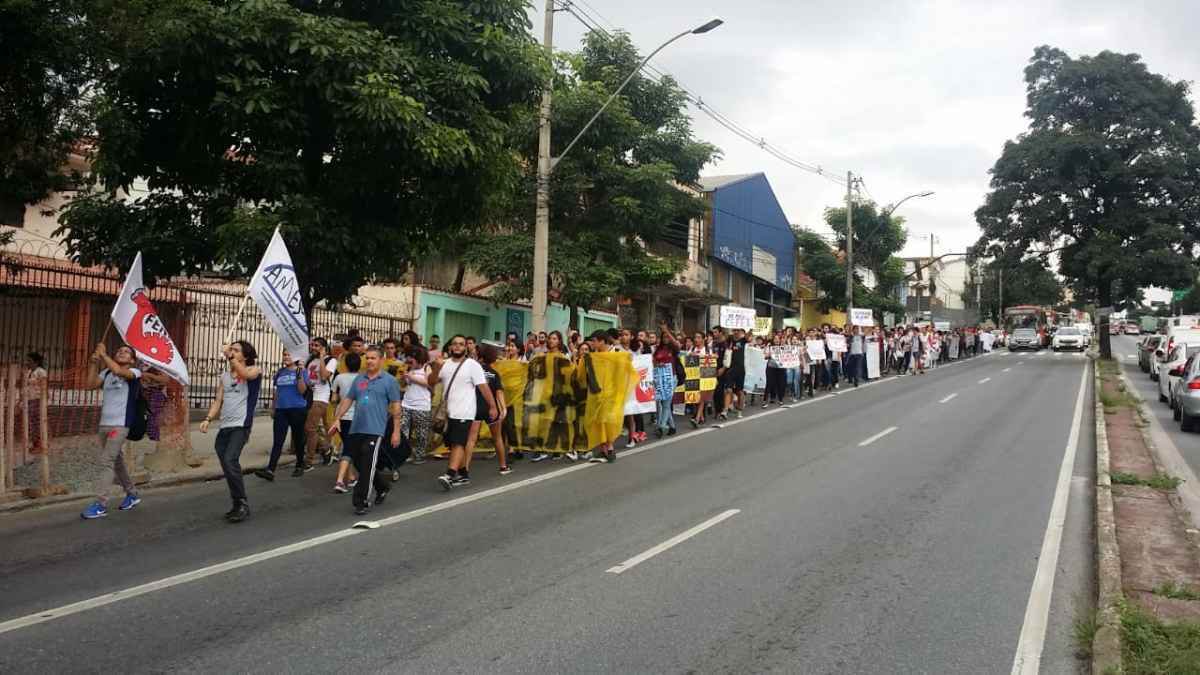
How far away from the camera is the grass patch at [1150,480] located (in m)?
10.4

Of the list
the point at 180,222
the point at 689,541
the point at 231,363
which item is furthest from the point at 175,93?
the point at 689,541

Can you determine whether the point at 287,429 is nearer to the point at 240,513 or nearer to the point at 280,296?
the point at 280,296

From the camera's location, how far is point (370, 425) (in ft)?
29.6

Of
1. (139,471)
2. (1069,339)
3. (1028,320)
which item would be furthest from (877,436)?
(1028,320)

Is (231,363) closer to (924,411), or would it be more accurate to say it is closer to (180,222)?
(180,222)

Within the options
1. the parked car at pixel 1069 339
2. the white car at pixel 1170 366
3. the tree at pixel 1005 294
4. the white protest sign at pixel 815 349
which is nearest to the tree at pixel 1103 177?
the parked car at pixel 1069 339

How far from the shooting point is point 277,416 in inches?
450

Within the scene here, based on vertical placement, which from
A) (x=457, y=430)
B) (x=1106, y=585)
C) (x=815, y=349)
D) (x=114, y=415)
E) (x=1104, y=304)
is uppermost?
(x=1104, y=304)

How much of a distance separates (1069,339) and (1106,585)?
4995 cm

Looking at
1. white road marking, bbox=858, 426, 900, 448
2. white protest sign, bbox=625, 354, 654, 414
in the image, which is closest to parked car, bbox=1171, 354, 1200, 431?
white road marking, bbox=858, 426, 900, 448

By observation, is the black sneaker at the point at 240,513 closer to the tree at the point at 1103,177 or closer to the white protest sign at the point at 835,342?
the white protest sign at the point at 835,342

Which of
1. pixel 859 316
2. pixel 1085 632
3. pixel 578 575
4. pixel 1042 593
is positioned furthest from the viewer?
pixel 859 316

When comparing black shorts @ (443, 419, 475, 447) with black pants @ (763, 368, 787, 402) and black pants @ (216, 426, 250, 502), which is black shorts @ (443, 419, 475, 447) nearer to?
black pants @ (216, 426, 250, 502)

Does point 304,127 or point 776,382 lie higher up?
point 304,127
